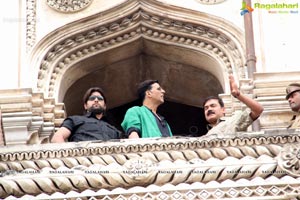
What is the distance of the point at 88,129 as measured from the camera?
1297cm

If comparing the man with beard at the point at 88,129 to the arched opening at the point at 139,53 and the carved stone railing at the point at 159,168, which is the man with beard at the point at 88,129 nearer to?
the carved stone railing at the point at 159,168

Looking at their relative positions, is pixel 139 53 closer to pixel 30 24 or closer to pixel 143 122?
pixel 30 24

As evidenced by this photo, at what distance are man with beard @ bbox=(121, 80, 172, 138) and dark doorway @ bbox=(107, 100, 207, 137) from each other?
4.82m

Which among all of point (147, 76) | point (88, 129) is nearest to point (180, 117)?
point (147, 76)

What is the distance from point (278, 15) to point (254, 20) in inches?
11.9

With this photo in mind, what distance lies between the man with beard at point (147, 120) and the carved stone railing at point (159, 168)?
1373 mm

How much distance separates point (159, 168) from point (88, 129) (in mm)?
1994

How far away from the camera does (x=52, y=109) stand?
52.8 feet

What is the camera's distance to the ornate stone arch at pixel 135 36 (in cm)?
1667

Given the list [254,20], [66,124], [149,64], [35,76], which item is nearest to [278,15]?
[254,20]

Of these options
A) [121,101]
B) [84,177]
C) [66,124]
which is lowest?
[84,177]

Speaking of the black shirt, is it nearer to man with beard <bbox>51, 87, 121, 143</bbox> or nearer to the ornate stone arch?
man with beard <bbox>51, 87, 121, 143</bbox>

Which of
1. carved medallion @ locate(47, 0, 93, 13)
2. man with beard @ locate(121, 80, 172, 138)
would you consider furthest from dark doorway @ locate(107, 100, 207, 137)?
man with beard @ locate(121, 80, 172, 138)

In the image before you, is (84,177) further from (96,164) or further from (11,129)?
(11,129)
